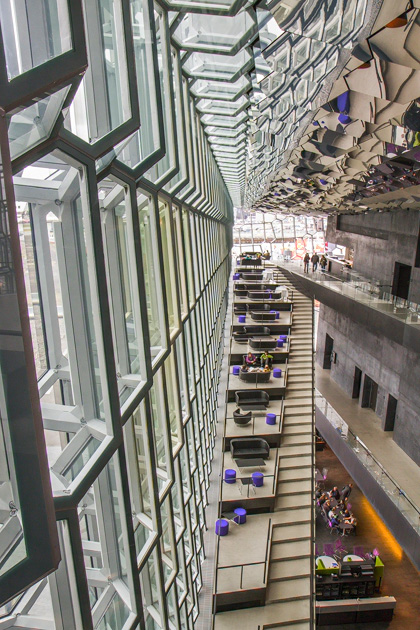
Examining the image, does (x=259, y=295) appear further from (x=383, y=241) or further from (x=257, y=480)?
(x=257, y=480)

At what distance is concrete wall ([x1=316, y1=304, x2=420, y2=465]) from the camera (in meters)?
24.0

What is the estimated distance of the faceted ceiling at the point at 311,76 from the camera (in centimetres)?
564

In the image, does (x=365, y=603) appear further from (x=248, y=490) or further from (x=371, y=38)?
(x=371, y=38)

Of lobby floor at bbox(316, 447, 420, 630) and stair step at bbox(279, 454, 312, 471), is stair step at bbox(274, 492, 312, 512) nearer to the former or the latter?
stair step at bbox(279, 454, 312, 471)

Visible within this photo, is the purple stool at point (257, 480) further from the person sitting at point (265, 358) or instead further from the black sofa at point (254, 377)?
the person sitting at point (265, 358)

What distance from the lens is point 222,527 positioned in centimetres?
1386

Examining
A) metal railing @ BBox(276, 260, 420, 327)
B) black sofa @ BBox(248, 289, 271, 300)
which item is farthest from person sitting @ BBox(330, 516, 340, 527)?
black sofa @ BBox(248, 289, 271, 300)

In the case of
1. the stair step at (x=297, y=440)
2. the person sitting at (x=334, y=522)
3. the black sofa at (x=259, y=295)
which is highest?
the black sofa at (x=259, y=295)

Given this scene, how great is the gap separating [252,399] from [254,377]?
5.10 feet

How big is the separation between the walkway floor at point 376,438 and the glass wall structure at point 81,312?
54.0ft

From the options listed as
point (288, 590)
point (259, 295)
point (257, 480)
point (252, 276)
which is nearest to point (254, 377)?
point (257, 480)

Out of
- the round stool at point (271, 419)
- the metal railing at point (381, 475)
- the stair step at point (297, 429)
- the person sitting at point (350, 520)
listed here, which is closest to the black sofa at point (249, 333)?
the metal railing at point (381, 475)

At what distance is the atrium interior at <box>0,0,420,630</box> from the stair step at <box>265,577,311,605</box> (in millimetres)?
65

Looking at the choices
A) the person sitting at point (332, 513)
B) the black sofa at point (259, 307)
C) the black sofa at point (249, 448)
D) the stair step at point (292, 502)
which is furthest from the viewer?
the black sofa at point (259, 307)
